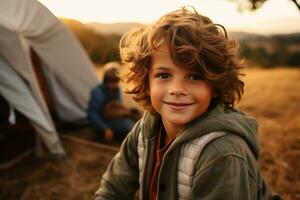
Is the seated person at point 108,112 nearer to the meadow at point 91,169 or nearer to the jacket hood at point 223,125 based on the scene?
the meadow at point 91,169

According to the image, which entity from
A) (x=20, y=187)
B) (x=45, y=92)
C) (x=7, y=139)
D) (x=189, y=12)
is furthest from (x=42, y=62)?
(x=189, y=12)

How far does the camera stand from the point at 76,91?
15.9 ft

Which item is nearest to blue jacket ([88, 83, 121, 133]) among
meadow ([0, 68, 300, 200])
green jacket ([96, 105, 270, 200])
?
meadow ([0, 68, 300, 200])

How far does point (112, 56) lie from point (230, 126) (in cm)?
1002

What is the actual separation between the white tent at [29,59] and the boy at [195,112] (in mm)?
2199

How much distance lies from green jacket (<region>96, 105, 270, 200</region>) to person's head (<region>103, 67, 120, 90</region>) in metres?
2.62

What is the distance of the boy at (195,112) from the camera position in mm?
1342

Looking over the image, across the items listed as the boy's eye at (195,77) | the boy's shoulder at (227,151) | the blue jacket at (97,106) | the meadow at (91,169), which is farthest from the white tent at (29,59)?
the boy's shoulder at (227,151)

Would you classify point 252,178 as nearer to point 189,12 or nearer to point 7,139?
point 189,12

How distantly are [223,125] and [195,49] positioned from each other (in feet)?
0.96

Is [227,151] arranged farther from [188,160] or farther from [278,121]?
[278,121]

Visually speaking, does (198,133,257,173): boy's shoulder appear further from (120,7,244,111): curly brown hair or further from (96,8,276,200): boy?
(120,7,244,111): curly brown hair

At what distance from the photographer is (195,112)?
1.45m

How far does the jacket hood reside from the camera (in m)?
1.40
